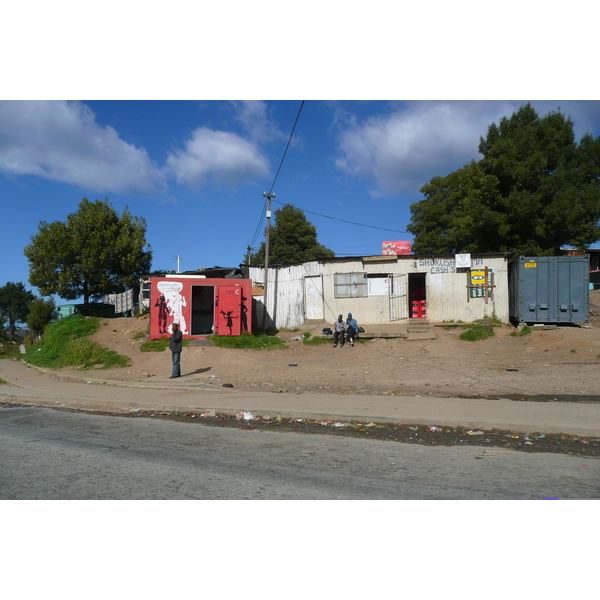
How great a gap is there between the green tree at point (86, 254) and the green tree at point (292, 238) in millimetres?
13930

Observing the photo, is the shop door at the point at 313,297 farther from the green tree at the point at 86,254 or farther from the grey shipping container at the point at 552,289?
the green tree at the point at 86,254

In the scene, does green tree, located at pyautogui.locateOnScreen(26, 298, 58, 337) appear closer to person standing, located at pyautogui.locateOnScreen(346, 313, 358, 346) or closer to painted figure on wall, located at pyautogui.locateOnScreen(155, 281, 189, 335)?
painted figure on wall, located at pyautogui.locateOnScreen(155, 281, 189, 335)

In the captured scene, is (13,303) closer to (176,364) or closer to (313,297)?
(313,297)

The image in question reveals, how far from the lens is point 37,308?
3744 cm

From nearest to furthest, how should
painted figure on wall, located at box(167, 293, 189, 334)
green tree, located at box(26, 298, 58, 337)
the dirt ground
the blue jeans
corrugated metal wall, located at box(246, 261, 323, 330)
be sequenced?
the dirt ground → the blue jeans → painted figure on wall, located at box(167, 293, 189, 334) → corrugated metal wall, located at box(246, 261, 323, 330) → green tree, located at box(26, 298, 58, 337)

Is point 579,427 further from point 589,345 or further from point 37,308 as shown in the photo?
point 37,308

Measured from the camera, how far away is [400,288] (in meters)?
20.5

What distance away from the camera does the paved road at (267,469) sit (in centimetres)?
424

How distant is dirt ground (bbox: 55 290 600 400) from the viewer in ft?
33.9

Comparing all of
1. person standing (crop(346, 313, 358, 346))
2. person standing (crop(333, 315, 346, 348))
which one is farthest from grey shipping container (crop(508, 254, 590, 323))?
person standing (crop(333, 315, 346, 348))

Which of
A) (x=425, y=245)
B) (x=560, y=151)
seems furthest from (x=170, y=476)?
(x=425, y=245)

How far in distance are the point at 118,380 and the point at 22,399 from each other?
2.51 meters

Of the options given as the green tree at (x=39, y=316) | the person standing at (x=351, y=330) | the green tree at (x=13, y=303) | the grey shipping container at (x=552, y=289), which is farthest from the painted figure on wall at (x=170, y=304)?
the green tree at (x=13, y=303)

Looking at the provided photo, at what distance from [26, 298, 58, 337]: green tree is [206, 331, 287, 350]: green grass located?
26202mm
